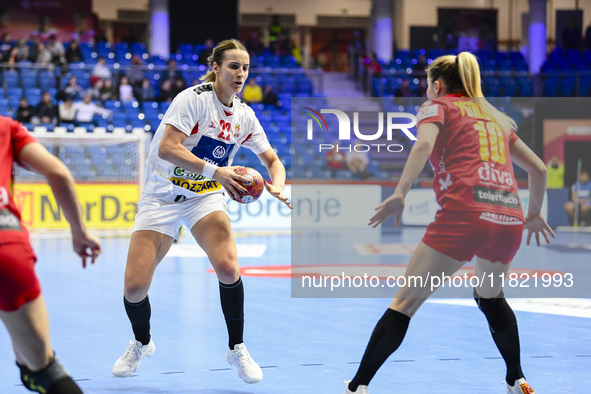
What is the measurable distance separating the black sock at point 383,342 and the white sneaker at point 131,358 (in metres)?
1.61

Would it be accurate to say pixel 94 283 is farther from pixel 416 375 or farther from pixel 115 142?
pixel 115 142

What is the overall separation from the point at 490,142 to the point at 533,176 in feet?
1.36

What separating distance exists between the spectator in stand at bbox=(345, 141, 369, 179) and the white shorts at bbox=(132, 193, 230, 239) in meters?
11.9

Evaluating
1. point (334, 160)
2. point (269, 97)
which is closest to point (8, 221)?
point (334, 160)

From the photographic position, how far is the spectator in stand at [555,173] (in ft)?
54.8

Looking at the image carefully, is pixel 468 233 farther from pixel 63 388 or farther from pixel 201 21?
pixel 201 21

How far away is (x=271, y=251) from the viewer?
1189 cm

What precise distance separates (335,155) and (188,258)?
6819 mm

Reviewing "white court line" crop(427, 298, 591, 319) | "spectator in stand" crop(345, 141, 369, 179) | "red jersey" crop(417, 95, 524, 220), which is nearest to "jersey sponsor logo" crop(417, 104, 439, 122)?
"red jersey" crop(417, 95, 524, 220)

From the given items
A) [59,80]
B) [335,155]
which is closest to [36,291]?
[335,155]

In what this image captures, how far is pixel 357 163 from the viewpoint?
53.2ft

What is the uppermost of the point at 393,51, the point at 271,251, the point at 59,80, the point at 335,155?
the point at 393,51

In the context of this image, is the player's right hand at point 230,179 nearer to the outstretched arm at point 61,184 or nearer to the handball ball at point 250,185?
the handball ball at point 250,185

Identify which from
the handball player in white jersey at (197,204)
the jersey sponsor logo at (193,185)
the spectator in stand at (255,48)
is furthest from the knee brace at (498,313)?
the spectator in stand at (255,48)
